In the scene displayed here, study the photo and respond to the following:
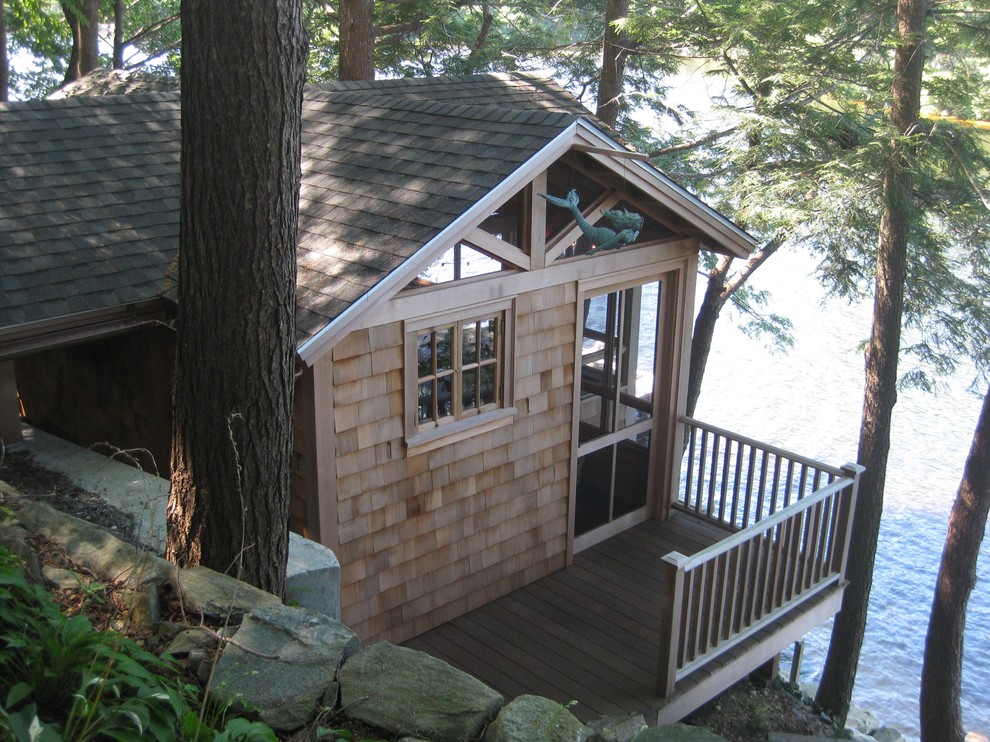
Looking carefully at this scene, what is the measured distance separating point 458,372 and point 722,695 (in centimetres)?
334

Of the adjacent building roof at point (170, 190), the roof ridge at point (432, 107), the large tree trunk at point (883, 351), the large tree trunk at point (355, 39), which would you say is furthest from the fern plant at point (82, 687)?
the large tree trunk at point (355, 39)

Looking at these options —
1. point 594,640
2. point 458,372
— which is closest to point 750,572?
point 594,640

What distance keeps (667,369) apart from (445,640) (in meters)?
2.79

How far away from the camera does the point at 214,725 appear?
2.95 meters

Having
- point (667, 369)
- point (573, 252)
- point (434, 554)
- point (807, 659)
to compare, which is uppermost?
point (573, 252)

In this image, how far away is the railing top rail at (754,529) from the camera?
220 inches

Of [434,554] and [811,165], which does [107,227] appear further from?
[811,165]

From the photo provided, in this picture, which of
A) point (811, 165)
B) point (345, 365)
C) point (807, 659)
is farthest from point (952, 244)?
point (345, 365)

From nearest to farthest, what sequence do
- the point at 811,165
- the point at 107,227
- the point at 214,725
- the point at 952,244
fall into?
1. the point at 214,725
2. the point at 107,227
3. the point at 811,165
4. the point at 952,244

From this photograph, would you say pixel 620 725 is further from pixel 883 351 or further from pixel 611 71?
pixel 611 71

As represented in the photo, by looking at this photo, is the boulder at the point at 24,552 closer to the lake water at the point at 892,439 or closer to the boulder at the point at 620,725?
the boulder at the point at 620,725

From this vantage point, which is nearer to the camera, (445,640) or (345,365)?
(345,365)

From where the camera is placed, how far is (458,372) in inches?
246

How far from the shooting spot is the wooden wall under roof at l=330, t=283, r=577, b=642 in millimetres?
5812
